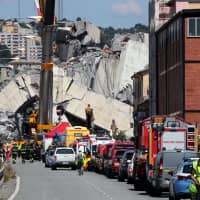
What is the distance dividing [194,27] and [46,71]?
1542 centimetres

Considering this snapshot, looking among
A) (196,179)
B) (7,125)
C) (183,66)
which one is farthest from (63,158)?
(7,125)

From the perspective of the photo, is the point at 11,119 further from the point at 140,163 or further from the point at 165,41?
the point at 140,163

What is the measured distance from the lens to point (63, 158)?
218ft

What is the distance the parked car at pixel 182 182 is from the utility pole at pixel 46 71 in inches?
2630

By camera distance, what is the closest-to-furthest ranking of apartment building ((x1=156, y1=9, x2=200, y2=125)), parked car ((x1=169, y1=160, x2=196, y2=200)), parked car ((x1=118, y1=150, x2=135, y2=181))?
parked car ((x1=169, y1=160, x2=196, y2=200)) < parked car ((x1=118, y1=150, x2=135, y2=181)) < apartment building ((x1=156, y1=9, x2=200, y2=125))

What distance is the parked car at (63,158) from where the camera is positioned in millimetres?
65562

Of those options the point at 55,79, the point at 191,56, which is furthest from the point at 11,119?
the point at 191,56

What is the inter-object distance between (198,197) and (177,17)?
73117 mm

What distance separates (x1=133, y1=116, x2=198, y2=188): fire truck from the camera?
38812 millimetres

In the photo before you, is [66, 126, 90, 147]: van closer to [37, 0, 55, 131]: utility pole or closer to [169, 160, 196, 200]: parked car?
[37, 0, 55, 131]: utility pole

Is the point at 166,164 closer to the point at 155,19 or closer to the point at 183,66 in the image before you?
the point at 183,66

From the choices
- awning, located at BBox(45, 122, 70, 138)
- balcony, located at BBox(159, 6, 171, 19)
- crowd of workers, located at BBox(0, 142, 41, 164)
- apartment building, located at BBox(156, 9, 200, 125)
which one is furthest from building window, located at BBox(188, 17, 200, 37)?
balcony, located at BBox(159, 6, 171, 19)

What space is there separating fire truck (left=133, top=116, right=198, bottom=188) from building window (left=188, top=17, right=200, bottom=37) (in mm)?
47022

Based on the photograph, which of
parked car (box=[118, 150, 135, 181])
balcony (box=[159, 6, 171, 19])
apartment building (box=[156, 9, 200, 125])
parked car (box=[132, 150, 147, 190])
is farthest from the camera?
balcony (box=[159, 6, 171, 19])
